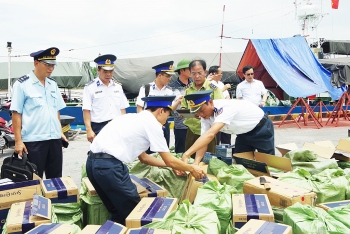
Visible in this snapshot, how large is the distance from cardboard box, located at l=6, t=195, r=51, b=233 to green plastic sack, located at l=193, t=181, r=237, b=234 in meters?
0.98

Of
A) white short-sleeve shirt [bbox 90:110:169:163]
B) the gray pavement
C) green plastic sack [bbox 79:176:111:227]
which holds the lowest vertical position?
the gray pavement

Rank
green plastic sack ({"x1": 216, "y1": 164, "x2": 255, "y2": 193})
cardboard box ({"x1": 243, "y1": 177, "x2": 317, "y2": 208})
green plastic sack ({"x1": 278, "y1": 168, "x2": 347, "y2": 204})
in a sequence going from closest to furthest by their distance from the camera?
cardboard box ({"x1": 243, "y1": 177, "x2": 317, "y2": 208})
green plastic sack ({"x1": 278, "y1": 168, "x2": 347, "y2": 204})
green plastic sack ({"x1": 216, "y1": 164, "x2": 255, "y2": 193})

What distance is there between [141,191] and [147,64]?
11.2 meters

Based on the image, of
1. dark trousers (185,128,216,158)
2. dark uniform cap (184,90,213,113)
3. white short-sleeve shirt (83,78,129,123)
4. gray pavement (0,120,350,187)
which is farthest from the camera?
gray pavement (0,120,350,187)

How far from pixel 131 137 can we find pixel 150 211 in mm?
586

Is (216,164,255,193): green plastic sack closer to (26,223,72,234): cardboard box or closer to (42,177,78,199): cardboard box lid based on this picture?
(42,177,78,199): cardboard box lid

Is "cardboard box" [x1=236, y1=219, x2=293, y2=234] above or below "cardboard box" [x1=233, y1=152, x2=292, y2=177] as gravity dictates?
above

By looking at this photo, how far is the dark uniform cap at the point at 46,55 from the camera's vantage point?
330 centimetres

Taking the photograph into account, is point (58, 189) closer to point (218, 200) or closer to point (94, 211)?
point (94, 211)

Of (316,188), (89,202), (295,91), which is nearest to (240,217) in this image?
(316,188)

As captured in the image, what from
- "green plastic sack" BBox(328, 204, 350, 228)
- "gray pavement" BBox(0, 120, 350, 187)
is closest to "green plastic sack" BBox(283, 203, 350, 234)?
"green plastic sack" BBox(328, 204, 350, 228)

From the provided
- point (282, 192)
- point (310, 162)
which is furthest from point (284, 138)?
point (282, 192)

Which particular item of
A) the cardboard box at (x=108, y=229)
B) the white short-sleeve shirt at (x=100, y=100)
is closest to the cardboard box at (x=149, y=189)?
the cardboard box at (x=108, y=229)

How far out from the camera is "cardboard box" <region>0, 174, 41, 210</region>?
2.62 metres
